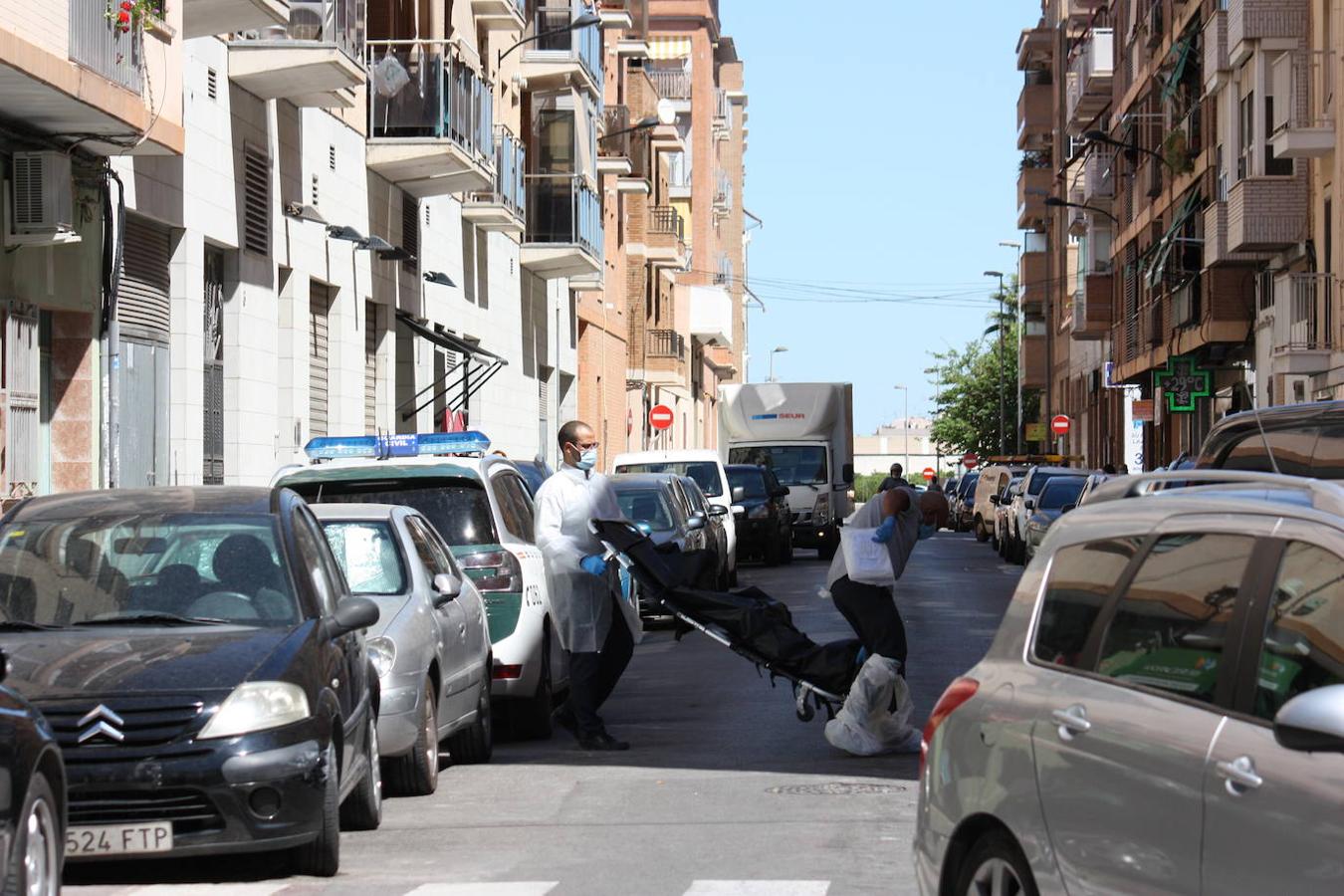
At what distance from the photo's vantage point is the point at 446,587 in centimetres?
1141

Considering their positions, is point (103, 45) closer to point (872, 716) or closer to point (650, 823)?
point (872, 716)

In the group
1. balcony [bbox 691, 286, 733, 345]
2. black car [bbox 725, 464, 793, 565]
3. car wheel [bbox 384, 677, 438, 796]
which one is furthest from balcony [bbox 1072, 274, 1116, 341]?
car wheel [bbox 384, 677, 438, 796]

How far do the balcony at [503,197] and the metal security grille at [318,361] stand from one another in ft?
26.8

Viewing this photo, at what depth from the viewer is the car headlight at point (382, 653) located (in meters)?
10.8

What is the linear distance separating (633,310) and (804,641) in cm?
5030

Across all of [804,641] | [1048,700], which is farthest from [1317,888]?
[804,641]

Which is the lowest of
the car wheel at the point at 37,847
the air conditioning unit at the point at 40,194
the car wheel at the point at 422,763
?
the car wheel at the point at 422,763

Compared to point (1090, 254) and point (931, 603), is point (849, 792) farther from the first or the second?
point (1090, 254)

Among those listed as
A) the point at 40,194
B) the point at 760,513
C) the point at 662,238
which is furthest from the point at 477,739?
the point at 662,238

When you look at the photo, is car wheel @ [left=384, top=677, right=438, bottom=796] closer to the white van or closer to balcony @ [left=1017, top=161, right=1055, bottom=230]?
the white van

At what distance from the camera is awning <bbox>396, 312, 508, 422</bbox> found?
32500mm

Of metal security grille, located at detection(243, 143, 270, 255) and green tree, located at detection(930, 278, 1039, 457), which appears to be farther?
green tree, located at detection(930, 278, 1039, 457)

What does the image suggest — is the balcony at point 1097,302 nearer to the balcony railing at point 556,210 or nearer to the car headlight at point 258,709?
the balcony railing at point 556,210

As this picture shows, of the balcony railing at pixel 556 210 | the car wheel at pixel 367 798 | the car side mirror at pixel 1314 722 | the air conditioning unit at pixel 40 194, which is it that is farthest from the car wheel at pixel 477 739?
the balcony railing at pixel 556 210
